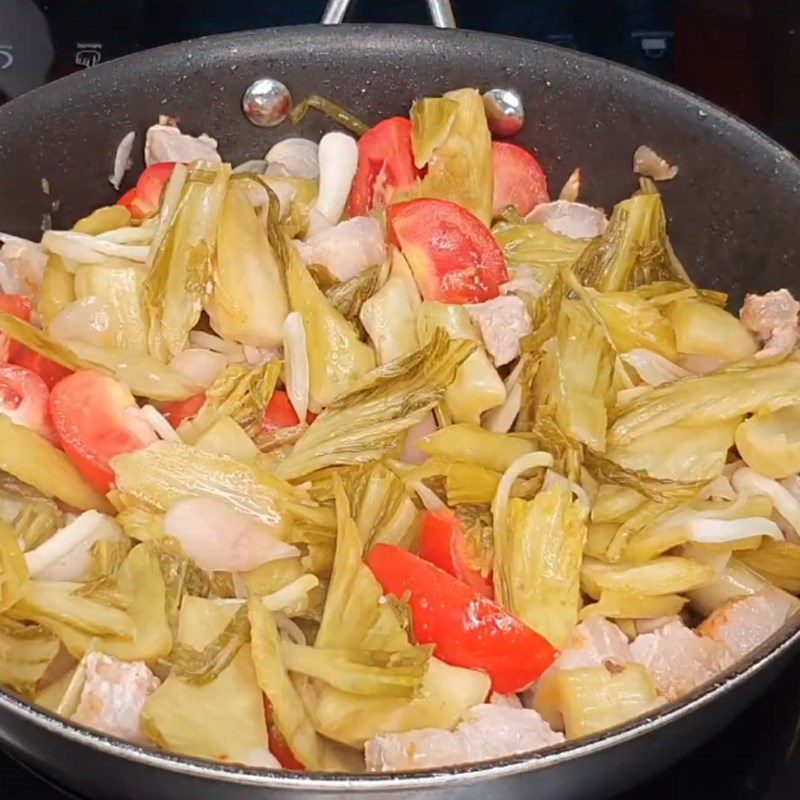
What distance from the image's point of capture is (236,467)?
1.16 m

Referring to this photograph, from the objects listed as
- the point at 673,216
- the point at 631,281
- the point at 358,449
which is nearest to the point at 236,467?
the point at 358,449

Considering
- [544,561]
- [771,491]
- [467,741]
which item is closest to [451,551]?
[544,561]

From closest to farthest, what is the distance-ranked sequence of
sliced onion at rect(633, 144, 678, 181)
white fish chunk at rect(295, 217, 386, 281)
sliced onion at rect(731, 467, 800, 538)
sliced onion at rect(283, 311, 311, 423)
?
sliced onion at rect(731, 467, 800, 538), sliced onion at rect(283, 311, 311, 423), white fish chunk at rect(295, 217, 386, 281), sliced onion at rect(633, 144, 678, 181)

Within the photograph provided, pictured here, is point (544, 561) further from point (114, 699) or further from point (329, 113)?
point (329, 113)

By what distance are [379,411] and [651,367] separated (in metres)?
0.33

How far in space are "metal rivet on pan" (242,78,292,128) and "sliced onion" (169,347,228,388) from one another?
452 millimetres

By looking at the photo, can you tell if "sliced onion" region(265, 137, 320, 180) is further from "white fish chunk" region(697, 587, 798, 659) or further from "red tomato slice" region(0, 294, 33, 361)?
"white fish chunk" region(697, 587, 798, 659)

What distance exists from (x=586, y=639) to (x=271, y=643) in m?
0.31

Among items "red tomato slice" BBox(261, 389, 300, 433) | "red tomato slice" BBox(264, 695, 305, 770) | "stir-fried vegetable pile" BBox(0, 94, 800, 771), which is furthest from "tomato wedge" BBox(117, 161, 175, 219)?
"red tomato slice" BBox(264, 695, 305, 770)

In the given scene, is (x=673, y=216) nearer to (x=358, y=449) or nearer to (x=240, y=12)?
(x=358, y=449)

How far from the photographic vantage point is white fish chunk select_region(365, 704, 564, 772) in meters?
0.96

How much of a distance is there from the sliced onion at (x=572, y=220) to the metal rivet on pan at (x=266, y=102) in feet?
1.33

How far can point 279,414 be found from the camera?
130cm

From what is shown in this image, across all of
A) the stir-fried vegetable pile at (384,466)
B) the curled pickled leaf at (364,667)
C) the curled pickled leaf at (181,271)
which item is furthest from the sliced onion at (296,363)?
the curled pickled leaf at (364,667)
